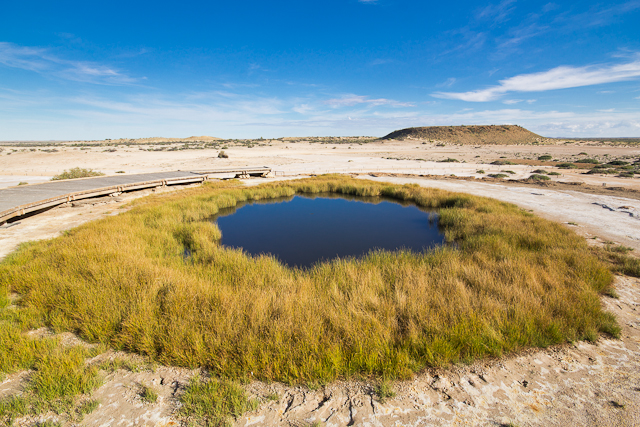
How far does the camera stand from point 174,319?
423cm

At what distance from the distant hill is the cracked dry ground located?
107 m

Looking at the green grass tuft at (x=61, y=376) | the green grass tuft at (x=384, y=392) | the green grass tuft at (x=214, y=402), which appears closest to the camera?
the green grass tuft at (x=214, y=402)

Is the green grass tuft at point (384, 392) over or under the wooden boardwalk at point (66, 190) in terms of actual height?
under

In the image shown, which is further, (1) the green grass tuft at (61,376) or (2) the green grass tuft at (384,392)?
(2) the green grass tuft at (384,392)

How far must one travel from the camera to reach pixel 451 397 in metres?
3.27

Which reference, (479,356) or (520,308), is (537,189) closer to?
(520,308)

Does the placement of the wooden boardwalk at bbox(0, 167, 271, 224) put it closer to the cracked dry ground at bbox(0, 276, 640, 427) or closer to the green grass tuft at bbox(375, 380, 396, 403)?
the cracked dry ground at bbox(0, 276, 640, 427)

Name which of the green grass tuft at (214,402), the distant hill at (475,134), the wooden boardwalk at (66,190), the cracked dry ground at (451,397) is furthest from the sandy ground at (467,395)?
the distant hill at (475,134)

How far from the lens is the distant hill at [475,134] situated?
100988mm

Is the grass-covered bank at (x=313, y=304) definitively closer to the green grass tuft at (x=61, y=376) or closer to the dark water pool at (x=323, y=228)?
the green grass tuft at (x=61, y=376)

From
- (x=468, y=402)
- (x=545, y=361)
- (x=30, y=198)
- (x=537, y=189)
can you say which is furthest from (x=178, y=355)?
(x=537, y=189)

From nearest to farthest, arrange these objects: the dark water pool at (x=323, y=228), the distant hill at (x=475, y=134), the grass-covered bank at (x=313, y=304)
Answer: the grass-covered bank at (x=313, y=304) → the dark water pool at (x=323, y=228) → the distant hill at (x=475, y=134)

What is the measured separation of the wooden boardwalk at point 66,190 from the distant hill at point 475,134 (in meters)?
100

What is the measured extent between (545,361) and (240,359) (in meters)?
4.21
